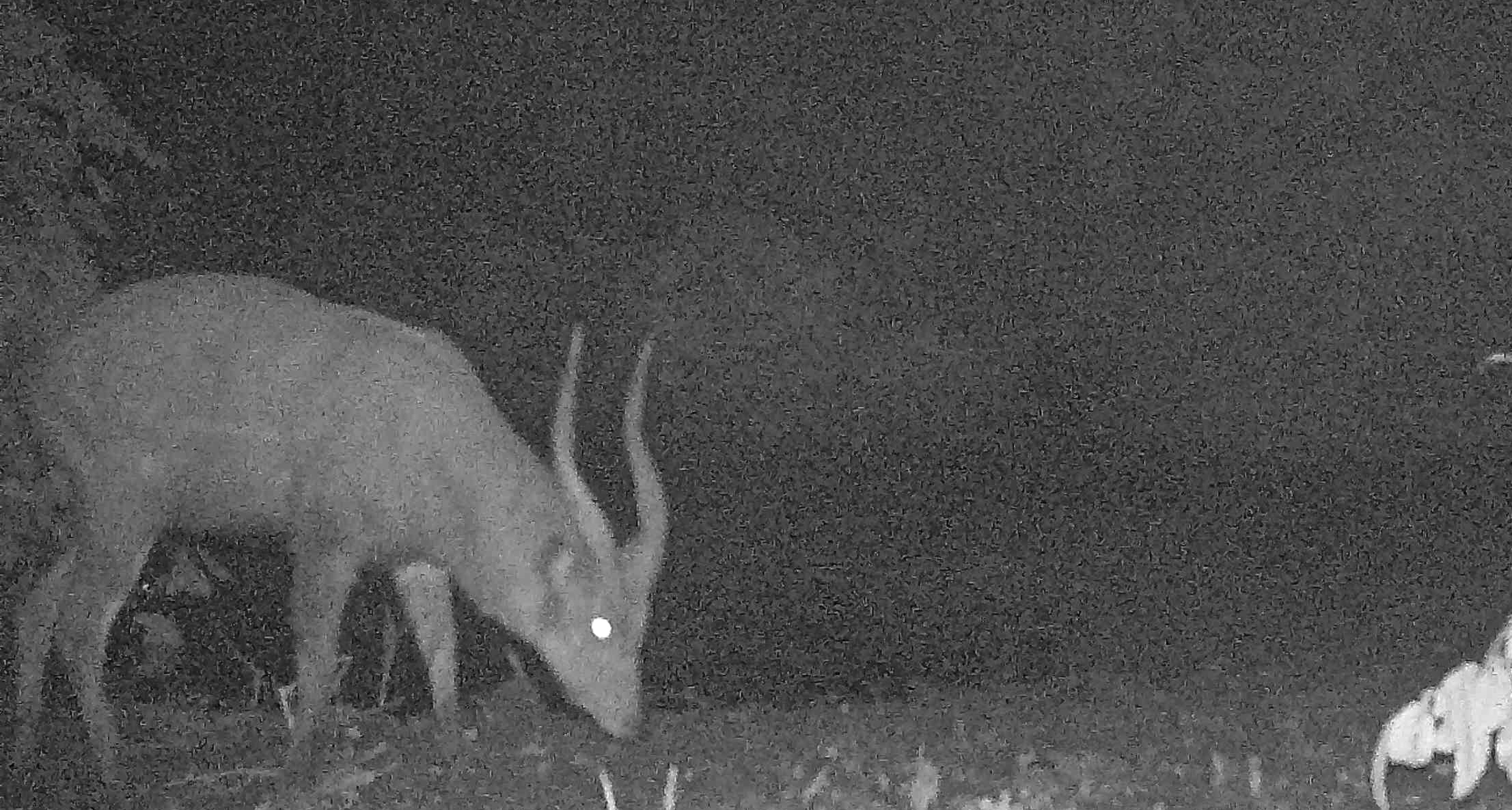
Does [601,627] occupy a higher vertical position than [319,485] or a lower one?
lower

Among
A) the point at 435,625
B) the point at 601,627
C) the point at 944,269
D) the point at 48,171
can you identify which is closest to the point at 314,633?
the point at 435,625

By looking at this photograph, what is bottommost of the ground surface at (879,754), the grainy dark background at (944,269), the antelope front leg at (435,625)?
the ground surface at (879,754)

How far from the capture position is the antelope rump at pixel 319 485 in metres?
1.33

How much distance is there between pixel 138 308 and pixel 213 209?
13cm

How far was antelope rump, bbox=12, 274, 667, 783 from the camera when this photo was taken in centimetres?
133

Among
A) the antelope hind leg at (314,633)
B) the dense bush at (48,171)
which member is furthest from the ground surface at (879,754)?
the dense bush at (48,171)

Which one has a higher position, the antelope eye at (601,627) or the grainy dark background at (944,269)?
the grainy dark background at (944,269)

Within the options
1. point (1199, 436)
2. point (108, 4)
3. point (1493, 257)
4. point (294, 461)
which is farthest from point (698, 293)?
point (1493, 257)

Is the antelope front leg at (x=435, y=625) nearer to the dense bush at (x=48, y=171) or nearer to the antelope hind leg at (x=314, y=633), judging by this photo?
the antelope hind leg at (x=314, y=633)

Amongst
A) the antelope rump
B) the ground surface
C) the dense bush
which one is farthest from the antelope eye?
the dense bush

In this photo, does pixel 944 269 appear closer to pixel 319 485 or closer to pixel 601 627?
pixel 601 627

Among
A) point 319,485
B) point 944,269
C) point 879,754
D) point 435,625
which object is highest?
point 944,269

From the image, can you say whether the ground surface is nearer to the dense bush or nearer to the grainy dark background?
the grainy dark background

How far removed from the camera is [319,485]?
1.33m
